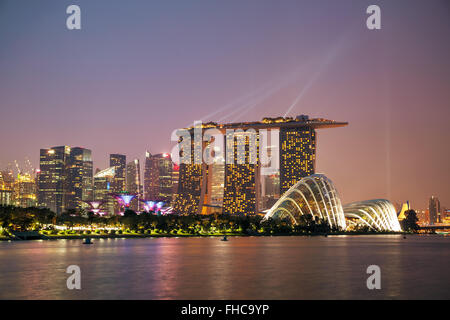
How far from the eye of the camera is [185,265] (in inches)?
2680

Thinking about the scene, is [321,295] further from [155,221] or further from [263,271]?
[155,221]

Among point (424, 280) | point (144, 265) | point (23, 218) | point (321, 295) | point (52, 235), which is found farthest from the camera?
point (52, 235)

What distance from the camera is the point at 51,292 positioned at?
4353cm

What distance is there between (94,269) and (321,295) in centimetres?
2866
